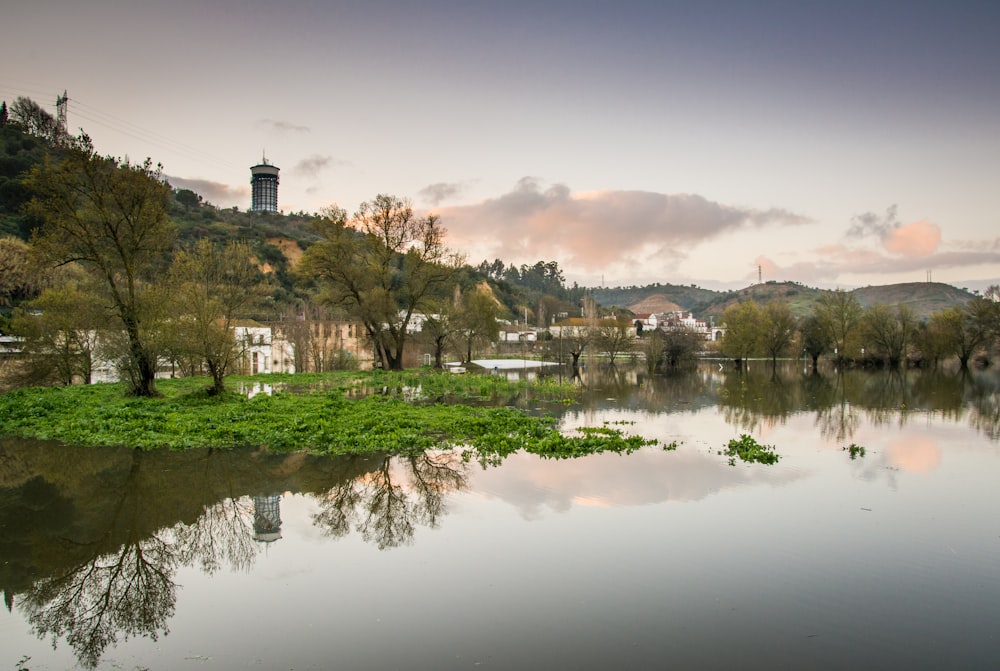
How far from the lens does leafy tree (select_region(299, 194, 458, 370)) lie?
34.0 m

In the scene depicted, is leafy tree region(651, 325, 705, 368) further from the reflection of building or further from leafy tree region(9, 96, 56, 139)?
leafy tree region(9, 96, 56, 139)

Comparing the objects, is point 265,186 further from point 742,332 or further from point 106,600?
point 106,600

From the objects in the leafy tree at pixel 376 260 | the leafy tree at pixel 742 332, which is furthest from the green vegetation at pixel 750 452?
the leafy tree at pixel 742 332

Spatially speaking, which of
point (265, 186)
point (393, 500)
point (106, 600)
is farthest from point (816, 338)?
point (265, 186)

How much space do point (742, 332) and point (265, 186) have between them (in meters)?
124

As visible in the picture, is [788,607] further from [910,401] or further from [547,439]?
[910,401]

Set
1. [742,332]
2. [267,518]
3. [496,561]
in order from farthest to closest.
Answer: [742,332]
[267,518]
[496,561]

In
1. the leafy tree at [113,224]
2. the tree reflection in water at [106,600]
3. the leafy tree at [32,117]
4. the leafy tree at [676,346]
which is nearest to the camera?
the tree reflection in water at [106,600]

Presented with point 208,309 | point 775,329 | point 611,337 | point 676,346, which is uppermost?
point 208,309

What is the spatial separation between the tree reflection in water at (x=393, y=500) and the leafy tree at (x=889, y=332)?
58737 mm

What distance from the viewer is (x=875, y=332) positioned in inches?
2254

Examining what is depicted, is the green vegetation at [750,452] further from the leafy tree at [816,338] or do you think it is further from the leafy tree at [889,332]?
the leafy tree at [889,332]

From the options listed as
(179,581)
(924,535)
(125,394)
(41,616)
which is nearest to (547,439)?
(924,535)

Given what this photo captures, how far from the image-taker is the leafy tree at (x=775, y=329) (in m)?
60.5
